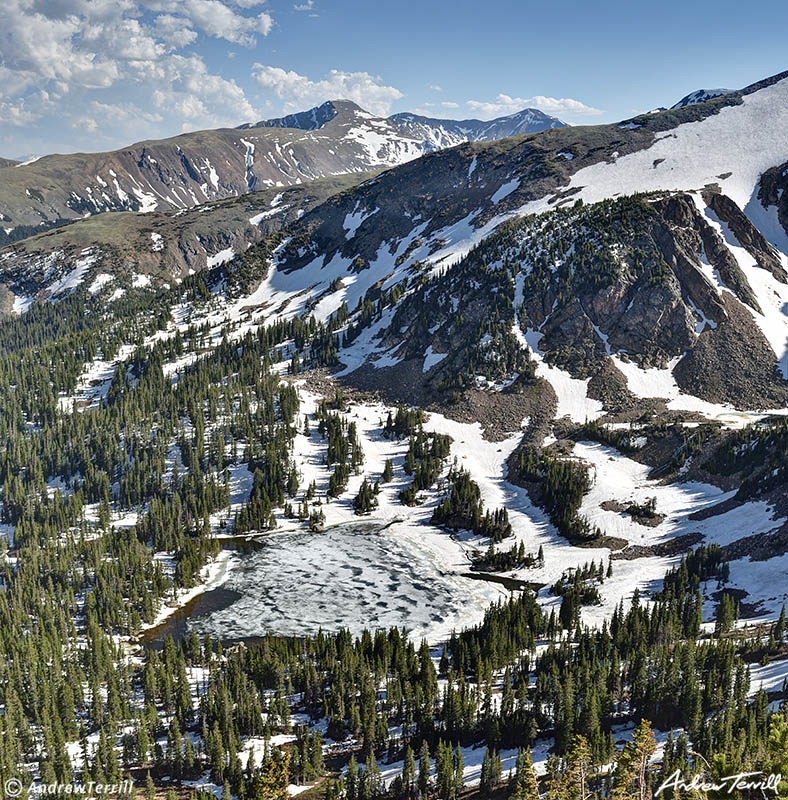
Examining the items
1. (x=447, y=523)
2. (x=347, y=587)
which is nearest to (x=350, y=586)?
(x=347, y=587)

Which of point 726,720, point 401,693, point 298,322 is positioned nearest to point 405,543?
point 401,693

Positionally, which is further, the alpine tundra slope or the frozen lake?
the frozen lake

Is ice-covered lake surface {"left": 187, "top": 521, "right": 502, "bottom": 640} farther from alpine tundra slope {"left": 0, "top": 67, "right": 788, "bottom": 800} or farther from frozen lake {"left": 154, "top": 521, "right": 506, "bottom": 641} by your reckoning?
alpine tundra slope {"left": 0, "top": 67, "right": 788, "bottom": 800}

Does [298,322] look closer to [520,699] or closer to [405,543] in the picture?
[405,543]

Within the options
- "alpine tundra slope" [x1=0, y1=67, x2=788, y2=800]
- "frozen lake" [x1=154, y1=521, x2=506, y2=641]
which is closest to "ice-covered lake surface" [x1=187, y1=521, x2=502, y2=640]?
"frozen lake" [x1=154, y1=521, x2=506, y2=641]

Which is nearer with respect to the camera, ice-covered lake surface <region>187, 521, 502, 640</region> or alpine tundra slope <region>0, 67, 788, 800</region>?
alpine tundra slope <region>0, 67, 788, 800</region>

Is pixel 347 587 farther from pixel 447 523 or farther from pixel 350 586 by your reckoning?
pixel 447 523

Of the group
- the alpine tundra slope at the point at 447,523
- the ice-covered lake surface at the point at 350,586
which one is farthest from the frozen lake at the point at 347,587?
the alpine tundra slope at the point at 447,523

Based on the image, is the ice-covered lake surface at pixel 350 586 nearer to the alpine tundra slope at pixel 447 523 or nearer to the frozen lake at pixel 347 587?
the frozen lake at pixel 347 587

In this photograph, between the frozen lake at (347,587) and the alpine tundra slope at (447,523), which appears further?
the frozen lake at (347,587)
